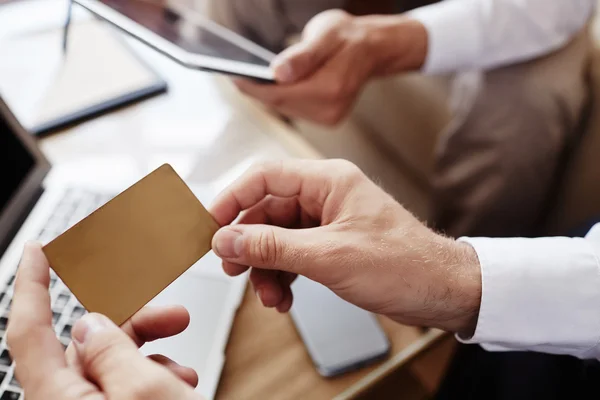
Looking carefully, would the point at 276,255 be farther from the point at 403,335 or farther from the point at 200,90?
the point at 200,90

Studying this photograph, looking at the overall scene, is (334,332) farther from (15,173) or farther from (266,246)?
(15,173)

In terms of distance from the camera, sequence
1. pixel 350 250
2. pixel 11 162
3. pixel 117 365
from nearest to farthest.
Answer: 1. pixel 117 365
2. pixel 350 250
3. pixel 11 162

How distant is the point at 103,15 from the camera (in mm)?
576

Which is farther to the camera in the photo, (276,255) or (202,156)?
(202,156)

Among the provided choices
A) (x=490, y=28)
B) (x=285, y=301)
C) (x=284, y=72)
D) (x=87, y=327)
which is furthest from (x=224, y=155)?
(x=490, y=28)

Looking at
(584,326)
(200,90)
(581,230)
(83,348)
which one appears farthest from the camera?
(200,90)

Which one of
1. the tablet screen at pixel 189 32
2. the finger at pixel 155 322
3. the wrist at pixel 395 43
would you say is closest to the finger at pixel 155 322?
the finger at pixel 155 322

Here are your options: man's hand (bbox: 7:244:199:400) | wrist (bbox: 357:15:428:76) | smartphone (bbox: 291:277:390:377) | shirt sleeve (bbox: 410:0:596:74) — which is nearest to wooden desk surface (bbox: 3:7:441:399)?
smartphone (bbox: 291:277:390:377)

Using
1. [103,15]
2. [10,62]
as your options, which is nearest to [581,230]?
[103,15]

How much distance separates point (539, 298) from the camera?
1.61 ft

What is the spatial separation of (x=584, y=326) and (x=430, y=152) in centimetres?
71

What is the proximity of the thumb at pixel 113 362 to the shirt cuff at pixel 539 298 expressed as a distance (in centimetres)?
32

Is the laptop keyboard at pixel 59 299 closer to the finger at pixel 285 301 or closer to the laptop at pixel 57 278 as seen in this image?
the laptop at pixel 57 278

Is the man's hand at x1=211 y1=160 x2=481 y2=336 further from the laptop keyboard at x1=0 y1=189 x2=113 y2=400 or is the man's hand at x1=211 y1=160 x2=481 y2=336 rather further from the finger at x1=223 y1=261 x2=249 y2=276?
the laptop keyboard at x1=0 y1=189 x2=113 y2=400
